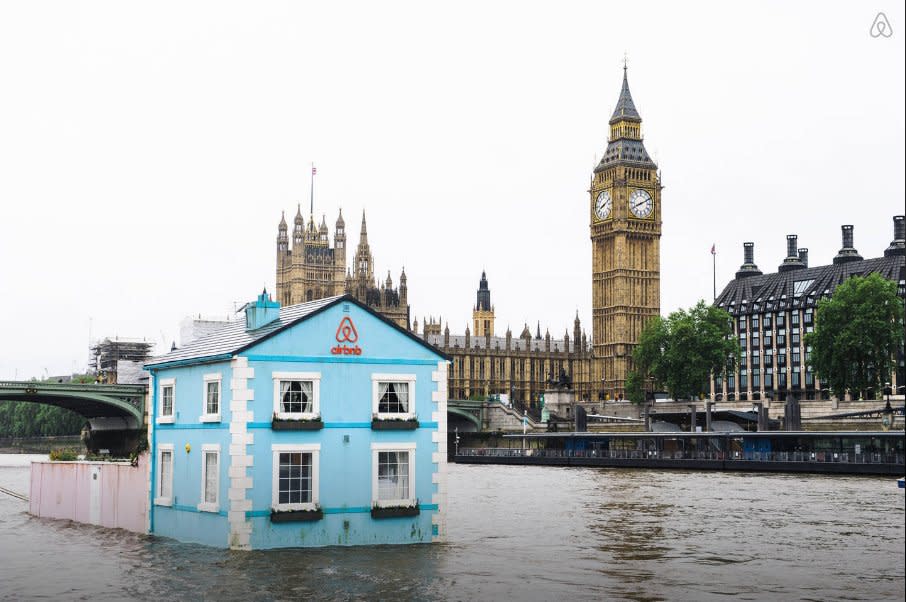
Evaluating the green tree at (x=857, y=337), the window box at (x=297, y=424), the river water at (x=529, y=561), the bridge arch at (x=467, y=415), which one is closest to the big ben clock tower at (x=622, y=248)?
the bridge arch at (x=467, y=415)

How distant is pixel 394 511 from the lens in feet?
96.4

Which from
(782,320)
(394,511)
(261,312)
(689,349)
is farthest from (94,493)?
(782,320)

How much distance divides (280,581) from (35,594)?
5.23 meters

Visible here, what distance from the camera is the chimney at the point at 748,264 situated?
151 meters

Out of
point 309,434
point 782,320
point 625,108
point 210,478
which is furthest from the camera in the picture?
point 625,108

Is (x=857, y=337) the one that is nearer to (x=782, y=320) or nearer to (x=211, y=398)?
(x=782, y=320)

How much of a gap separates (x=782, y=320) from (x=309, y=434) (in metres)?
115

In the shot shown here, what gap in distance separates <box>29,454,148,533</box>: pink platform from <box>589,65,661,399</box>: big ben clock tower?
128296mm

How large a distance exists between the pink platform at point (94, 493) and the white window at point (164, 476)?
0.65m

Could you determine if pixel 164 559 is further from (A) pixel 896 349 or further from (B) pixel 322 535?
(A) pixel 896 349

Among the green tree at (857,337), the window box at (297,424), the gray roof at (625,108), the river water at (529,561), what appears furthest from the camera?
the gray roof at (625,108)

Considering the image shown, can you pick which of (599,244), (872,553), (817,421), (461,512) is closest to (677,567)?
(872,553)

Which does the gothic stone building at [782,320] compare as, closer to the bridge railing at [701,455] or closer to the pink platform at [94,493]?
the bridge railing at [701,455]

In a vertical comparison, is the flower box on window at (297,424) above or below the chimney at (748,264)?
below
